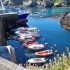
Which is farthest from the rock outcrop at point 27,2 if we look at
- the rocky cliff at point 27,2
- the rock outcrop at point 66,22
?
the rock outcrop at point 66,22

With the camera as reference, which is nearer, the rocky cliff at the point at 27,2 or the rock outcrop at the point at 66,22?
the rock outcrop at the point at 66,22

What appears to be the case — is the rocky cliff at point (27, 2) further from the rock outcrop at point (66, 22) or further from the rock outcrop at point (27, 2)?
the rock outcrop at point (66, 22)

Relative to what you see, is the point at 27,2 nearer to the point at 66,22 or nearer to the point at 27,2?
the point at 27,2

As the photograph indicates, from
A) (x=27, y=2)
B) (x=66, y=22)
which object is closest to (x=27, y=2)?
(x=27, y=2)

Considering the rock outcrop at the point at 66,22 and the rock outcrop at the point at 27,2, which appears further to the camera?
the rock outcrop at the point at 27,2

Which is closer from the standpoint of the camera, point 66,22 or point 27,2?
point 66,22

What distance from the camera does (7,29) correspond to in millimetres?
57062

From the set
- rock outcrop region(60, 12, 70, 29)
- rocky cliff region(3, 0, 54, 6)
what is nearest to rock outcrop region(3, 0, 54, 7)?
rocky cliff region(3, 0, 54, 6)

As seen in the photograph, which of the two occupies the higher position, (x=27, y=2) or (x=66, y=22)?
(x=66, y=22)

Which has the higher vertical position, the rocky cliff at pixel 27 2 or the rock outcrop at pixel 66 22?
the rock outcrop at pixel 66 22

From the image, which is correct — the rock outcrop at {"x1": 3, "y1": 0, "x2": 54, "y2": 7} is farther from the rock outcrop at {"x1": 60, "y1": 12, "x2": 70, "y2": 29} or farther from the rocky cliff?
the rock outcrop at {"x1": 60, "y1": 12, "x2": 70, "y2": 29}

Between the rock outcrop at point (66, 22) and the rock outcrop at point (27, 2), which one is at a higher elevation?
the rock outcrop at point (66, 22)

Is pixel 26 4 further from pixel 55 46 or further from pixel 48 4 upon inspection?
pixel 55 46

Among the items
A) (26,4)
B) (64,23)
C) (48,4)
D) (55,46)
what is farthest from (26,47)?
(26,4)
